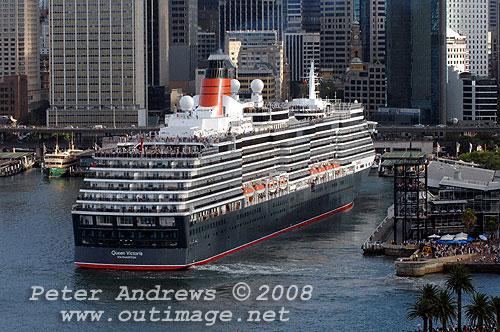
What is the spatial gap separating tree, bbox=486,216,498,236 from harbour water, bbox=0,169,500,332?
8.20m

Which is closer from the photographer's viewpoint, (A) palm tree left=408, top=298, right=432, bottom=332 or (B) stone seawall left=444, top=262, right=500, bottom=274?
(A) palm tree left=408, top=298, right=432, bottom=332

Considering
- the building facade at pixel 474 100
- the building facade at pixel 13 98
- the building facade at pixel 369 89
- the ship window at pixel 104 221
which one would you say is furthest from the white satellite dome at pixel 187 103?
the building facade at pixel 13 98

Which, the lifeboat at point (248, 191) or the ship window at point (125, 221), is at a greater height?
the lifeboat at point (248, 191)

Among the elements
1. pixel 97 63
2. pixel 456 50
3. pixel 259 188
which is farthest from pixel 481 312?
pixel 456 50

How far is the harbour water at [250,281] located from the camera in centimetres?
6034

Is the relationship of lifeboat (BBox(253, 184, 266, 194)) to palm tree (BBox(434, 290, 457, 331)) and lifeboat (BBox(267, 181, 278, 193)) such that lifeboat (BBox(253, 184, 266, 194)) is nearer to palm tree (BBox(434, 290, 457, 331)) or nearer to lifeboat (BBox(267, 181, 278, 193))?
lifeboat (BBox(267, 181, 278, 193))

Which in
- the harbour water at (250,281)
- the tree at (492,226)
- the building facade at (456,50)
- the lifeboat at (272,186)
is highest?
the building facade at (456,50)

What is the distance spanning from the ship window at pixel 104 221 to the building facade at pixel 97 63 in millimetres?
82093

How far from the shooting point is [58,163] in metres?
127

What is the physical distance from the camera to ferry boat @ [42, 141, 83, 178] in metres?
125

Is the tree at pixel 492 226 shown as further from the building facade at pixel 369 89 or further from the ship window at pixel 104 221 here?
the building facade at pixel 369 89

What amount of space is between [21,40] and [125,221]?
119 meters

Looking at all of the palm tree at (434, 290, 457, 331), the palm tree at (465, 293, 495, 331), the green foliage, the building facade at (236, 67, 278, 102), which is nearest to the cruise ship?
the palm tree at (434, 290, 457, 331)

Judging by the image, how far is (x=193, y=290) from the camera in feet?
217
